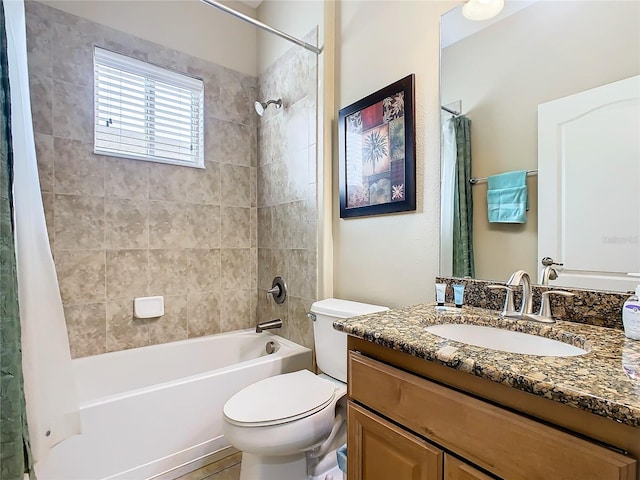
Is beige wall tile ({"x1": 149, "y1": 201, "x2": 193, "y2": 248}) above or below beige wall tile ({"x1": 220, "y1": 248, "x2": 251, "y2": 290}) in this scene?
above

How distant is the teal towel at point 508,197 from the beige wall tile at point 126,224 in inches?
74.5

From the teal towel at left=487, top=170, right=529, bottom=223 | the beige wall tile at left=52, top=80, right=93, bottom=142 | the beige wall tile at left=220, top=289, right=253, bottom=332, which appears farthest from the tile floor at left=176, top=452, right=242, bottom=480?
the beige wall tile at left=52, top=80, right=93, bottom=142

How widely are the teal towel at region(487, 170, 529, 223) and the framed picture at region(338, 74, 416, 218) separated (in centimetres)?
32

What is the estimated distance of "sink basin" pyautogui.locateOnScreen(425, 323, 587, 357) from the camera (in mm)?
870

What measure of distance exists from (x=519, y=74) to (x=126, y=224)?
2.08m

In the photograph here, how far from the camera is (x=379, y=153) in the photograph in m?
1.61

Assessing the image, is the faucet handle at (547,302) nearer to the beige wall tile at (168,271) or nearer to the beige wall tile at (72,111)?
the beige wall tile at (168,271)

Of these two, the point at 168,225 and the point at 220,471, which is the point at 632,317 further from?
the point at 168,225

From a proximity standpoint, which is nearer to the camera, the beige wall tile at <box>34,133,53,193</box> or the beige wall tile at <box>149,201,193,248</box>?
the beige wall tile at <box>34,133,53,193</box>

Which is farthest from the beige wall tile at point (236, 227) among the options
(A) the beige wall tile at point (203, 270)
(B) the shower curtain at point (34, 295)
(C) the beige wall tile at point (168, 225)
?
(B) the shower curtain at point (34, 295)

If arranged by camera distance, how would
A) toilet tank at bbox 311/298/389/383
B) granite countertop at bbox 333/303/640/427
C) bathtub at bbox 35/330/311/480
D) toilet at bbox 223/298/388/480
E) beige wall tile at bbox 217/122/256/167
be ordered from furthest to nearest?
beige wall tile at bbox 217/122/256/167 < toilet tank at bbox 311/298/389/383 < bathtub at bbox 35/330/311/480 < toilet at bbox 223/298/388/480 < granite countertop at bbox 333/303/640/427

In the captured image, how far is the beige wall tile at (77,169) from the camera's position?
5.98ft

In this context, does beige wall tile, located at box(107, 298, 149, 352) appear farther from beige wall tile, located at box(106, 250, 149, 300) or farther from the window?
the window

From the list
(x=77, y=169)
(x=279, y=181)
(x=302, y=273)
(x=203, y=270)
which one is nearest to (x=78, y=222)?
(x=77, y=169)
